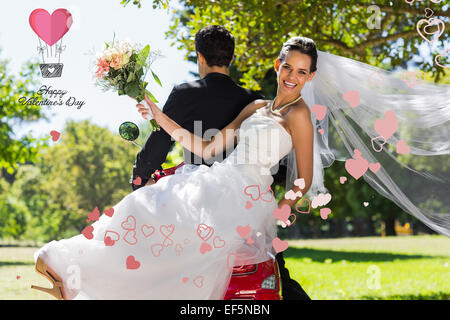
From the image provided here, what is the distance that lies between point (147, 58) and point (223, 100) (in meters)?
0.68

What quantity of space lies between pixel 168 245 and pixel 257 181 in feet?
2.67

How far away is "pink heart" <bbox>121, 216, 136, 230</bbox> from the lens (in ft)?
11.4

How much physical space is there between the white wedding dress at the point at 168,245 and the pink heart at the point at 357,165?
1.36m

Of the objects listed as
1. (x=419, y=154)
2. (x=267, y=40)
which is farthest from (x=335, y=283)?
(x=419, y=154)

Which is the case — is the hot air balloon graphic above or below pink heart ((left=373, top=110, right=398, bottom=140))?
above

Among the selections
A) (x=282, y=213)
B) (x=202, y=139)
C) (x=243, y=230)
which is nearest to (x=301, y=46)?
(x=202, y=139)

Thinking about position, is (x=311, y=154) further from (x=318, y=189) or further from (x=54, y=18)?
(x=54, y=18)

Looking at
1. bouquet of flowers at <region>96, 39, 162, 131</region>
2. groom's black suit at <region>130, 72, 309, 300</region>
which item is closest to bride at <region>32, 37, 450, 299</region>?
groom's black suit at <region>130, 72, 309, 300</region>

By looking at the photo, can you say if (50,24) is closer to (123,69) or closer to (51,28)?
(51,28)

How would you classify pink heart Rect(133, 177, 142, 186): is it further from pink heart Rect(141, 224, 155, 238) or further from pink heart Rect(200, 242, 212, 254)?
pink heart Rect(200, 242, 212, 254)

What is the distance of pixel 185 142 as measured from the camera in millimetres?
4074

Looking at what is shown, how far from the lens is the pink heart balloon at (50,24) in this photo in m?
7.26

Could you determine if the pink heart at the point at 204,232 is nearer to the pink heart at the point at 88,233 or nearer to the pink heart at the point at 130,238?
the pink heart at the point at 130,238

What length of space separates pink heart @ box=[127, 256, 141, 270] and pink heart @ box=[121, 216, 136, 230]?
0.64 feet
